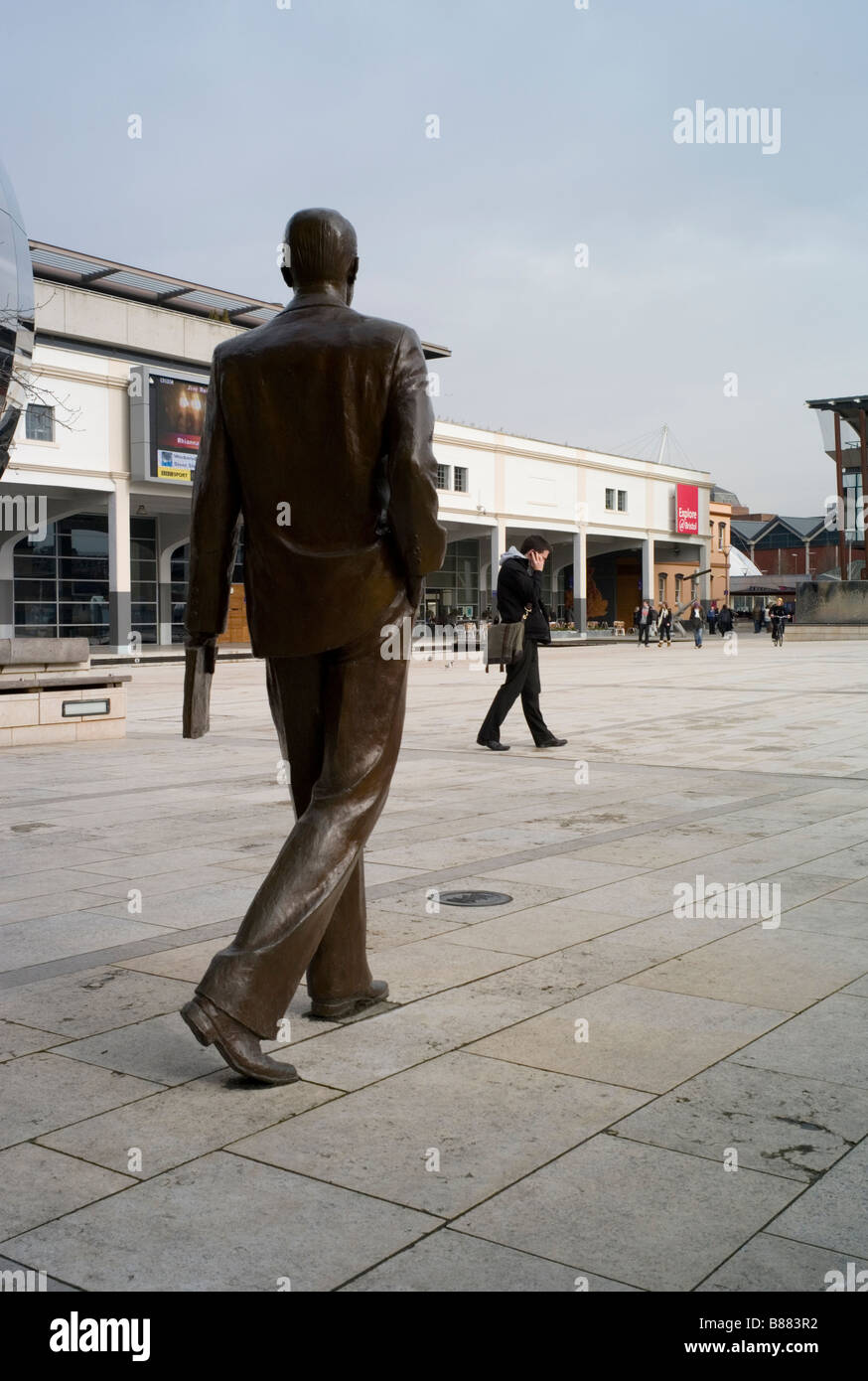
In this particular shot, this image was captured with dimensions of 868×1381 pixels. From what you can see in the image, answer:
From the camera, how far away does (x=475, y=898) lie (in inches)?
222

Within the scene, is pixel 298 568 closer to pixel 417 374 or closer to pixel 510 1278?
pixel 417 374

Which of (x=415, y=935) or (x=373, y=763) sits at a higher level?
(x=373, y=763)

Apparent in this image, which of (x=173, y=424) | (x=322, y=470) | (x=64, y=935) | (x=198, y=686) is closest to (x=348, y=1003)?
(x=198, y=686)

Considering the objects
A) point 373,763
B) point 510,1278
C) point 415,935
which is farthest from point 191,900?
point 510,1278

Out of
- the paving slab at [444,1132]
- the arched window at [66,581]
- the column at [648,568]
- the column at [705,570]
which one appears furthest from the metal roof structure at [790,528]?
the paving slab at [444,1132]

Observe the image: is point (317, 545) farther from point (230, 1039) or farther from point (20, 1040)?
point (20, 1040)

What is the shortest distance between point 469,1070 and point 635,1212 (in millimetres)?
905

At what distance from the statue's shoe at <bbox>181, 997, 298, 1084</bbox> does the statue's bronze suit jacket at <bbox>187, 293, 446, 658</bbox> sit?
1.02 m

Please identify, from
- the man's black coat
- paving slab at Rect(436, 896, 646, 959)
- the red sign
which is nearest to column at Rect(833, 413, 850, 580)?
the red sign

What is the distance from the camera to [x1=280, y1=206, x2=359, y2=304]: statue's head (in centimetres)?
380

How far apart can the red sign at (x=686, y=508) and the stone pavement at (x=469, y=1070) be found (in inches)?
2288

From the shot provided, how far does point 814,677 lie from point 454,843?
58.4ft

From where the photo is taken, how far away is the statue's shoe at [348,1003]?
157 inches

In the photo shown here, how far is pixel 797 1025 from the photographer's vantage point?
389 cm
